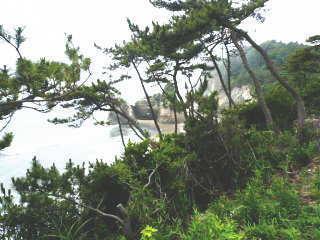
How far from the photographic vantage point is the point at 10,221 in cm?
670

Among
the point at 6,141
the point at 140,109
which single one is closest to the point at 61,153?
the point at 140,109

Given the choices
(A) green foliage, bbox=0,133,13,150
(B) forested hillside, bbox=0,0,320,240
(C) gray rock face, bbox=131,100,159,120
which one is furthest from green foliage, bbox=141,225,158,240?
→ (C) gray rock face, bbox=131,100,159,120

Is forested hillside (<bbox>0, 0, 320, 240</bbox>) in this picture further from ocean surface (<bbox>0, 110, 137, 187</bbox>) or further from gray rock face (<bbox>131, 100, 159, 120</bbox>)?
gray rock face (<bbox>131, 100, 159, 120</bbox>)

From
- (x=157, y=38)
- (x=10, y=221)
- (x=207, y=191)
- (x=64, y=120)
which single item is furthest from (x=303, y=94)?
(x=10, y=221)

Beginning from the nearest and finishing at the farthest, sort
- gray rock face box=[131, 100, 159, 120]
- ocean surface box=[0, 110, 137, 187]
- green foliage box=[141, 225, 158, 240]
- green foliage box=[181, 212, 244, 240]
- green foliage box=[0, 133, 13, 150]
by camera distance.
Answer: green foliage box=[181, 212, 244, 240] → green foliage box=[141, 225, 158, 240] → green foliage box=[0, 133, 13, 150] → ocean surface box=[0, 110, 137, 187] → gray rock face box=[131, 100, 159, 120]

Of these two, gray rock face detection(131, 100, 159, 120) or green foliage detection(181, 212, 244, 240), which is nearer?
green foliage detection(181, 212, 244, 240)

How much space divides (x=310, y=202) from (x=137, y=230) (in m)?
2.96

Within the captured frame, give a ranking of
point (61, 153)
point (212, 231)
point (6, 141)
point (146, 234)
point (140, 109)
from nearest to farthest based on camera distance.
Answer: point (212, 231) → point (146, 234) → point (6, 141) → point (61, 153) → point (140, 109)

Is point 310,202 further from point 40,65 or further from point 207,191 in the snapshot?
point 40,65

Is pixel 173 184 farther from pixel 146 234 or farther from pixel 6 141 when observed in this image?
pixel 6 141

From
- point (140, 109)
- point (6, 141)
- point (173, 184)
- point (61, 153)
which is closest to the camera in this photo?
point (173, 184)

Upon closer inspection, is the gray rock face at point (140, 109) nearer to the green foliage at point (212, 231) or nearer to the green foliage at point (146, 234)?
the green foliage at point (146, 234)

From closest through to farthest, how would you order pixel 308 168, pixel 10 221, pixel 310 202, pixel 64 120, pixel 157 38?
1. pixel 310 202
2. pixel 10 221
3. pixel 308 168
4. pixel 157 38
5. pixel 64 120

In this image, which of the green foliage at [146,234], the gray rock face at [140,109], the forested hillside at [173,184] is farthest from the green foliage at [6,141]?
the gray rock face at [140,109]
